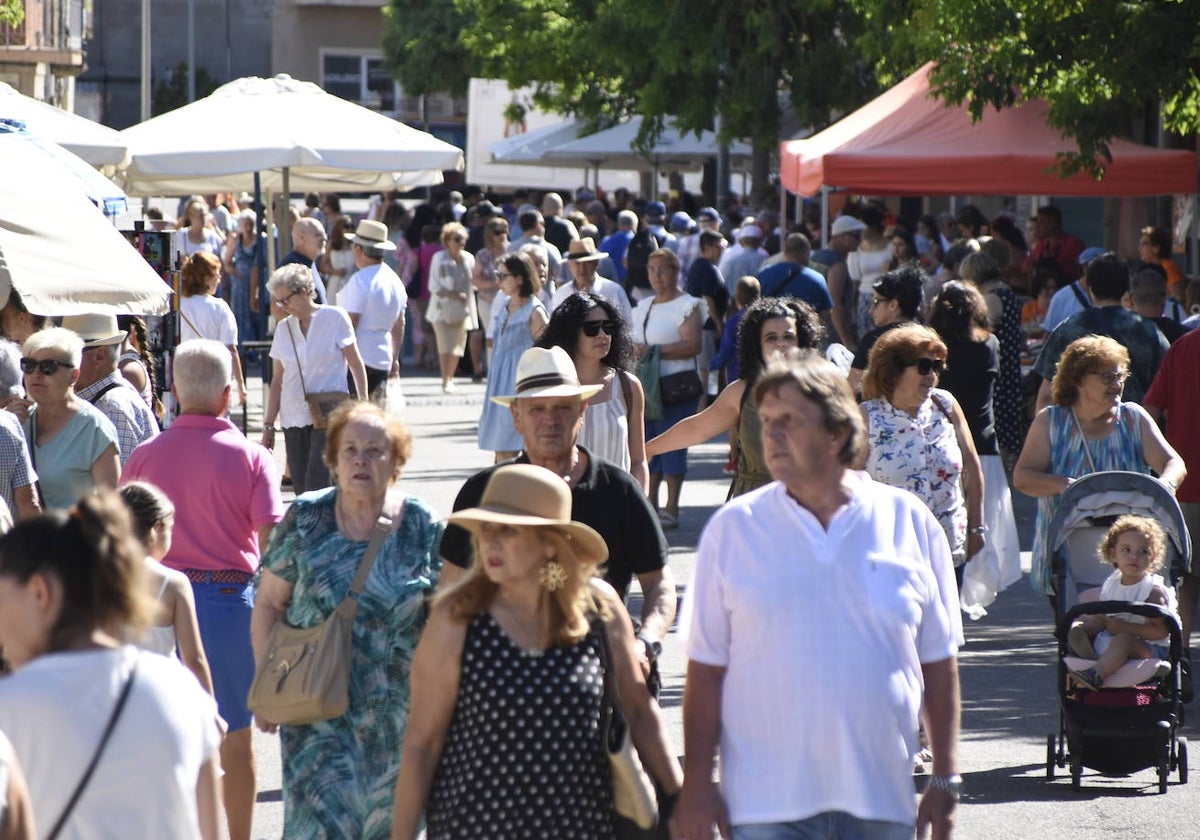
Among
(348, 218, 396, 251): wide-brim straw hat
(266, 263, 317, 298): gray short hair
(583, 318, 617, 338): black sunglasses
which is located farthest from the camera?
(348, 218, 396, 251): wide-brim straw hat

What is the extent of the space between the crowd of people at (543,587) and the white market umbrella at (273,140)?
7105mm

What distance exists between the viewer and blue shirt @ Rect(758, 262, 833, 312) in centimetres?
1523

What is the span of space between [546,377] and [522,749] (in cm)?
167

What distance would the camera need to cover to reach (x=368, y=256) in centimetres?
1460

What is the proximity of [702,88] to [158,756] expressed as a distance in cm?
2546

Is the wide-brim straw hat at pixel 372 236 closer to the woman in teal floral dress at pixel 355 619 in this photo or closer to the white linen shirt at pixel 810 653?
the woman in teal floral dress at pixel 355 619

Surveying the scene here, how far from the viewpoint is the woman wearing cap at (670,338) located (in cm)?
1341

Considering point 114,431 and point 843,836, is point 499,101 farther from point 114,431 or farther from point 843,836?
point 843,836

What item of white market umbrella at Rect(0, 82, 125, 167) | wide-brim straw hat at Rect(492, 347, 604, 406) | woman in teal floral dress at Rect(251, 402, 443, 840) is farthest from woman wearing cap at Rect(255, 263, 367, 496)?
woman in teal floral dress at Rect(251, 402, 443, 840)

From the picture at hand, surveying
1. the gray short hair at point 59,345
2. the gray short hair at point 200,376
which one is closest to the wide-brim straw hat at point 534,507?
the gray short hair at point 200,376

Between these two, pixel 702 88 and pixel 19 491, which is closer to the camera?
pixel 19 491

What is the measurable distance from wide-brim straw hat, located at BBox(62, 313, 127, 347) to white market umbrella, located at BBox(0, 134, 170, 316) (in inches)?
4.2

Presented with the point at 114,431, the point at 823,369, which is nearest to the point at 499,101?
the point at 114,431

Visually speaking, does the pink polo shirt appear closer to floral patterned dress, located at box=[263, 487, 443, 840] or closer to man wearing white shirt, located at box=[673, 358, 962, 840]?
floral patterned dress, located at box=[263, 487, 443, 840]
